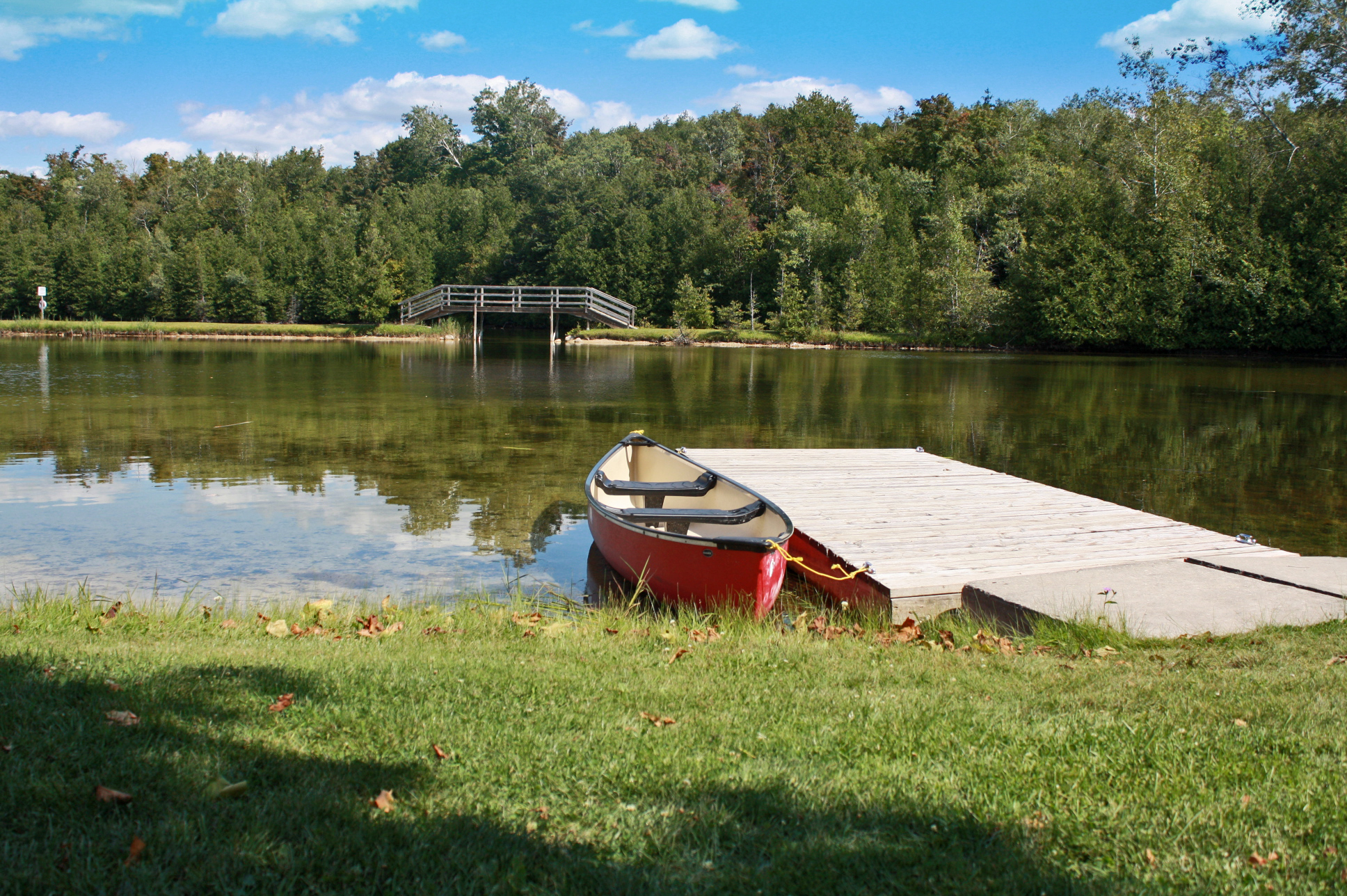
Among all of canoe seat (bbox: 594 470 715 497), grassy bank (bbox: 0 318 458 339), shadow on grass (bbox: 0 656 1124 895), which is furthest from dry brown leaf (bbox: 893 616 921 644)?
grassy bank (bbox: 0 318 458 339)

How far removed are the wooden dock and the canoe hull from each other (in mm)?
889

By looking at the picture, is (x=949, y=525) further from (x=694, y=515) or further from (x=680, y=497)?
(x=680, y=497)

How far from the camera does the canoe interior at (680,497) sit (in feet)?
25.5

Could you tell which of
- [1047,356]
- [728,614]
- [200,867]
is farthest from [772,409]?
[1047,356]

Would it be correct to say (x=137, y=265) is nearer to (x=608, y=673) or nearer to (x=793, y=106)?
(x=793, y=106)

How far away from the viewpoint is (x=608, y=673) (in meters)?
4.57

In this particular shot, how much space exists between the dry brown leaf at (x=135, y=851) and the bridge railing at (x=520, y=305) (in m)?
48.7

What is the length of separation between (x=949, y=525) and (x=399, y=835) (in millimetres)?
6746

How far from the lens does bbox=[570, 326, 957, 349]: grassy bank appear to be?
54125 millimetres

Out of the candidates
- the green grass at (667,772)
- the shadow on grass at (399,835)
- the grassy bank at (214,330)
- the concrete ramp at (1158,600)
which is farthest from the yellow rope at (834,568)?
the grassy bank at (214,330)

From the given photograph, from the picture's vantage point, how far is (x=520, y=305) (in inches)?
2084

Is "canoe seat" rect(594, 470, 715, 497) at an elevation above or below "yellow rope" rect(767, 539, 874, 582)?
above

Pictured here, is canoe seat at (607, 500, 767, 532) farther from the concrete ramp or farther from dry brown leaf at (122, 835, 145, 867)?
dry brown leaf at (122, 835, 145, 867)

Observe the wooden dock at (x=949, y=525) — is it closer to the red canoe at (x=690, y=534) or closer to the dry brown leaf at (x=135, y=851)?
the red canoe at (x=690, y=534)
